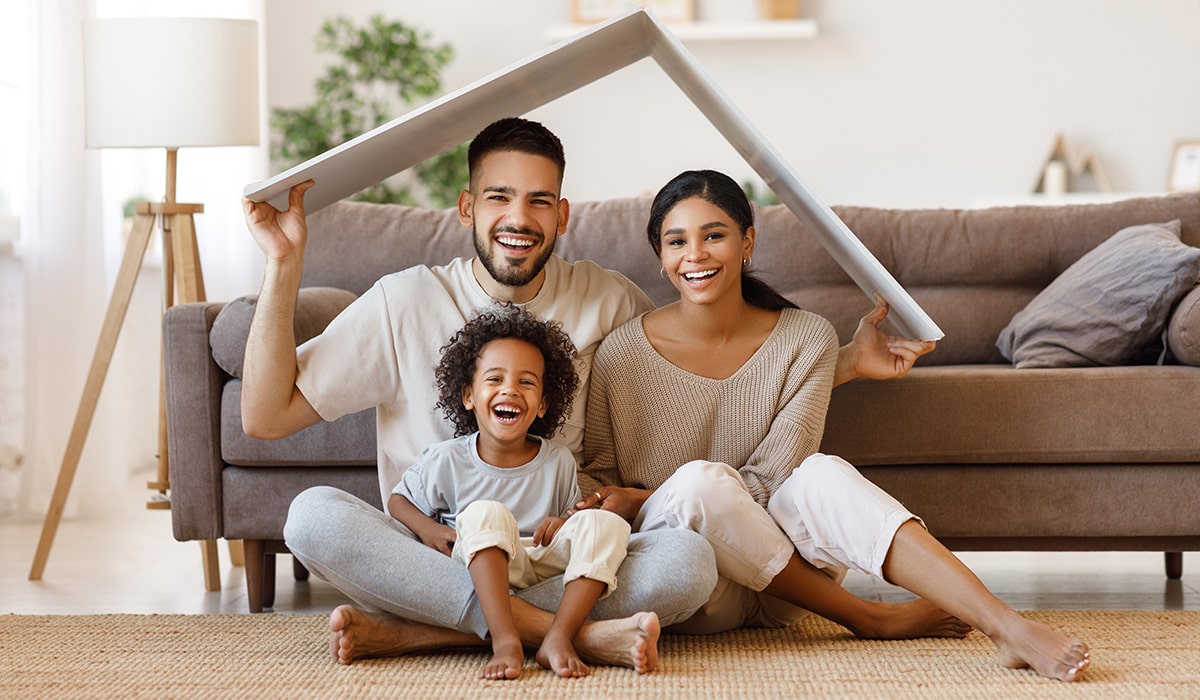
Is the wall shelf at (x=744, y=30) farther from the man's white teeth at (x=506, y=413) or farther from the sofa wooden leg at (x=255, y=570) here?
the man's white teeth at (x=506, y=413)

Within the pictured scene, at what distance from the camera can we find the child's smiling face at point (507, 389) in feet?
6.07

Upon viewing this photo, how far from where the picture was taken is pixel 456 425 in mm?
1958

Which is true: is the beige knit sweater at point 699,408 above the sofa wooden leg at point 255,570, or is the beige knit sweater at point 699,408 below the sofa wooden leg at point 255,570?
above

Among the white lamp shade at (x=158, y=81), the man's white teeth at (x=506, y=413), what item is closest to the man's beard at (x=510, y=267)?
the man's white teeth at (x=506, y=413)

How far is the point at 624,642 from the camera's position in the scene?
1.68 metres

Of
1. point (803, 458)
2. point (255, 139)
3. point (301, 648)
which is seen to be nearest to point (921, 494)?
point (803, 458)

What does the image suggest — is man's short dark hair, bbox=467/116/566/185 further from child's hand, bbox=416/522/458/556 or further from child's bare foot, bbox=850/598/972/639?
child's bare foot, bbox=850/598/972/639

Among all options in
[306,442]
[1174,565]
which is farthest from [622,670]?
[1174,565]

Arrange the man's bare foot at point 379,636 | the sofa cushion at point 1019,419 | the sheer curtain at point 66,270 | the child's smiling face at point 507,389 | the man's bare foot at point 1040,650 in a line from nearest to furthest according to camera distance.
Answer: the man's bare foot at point 1040,650, the man's bare foot at point 379,636, the child's smiling face at point 507,389, the sofa cushion at point 1019,419, the sheer curtain at point 66,270

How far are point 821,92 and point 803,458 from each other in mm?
3804

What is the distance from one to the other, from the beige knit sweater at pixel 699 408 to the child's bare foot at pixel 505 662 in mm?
366

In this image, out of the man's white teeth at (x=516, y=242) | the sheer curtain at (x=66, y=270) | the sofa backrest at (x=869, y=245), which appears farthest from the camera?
the sheer curtain at (x=66, y=270)

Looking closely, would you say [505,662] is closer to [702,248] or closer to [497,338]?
[497,338]

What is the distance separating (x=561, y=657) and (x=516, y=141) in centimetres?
82
